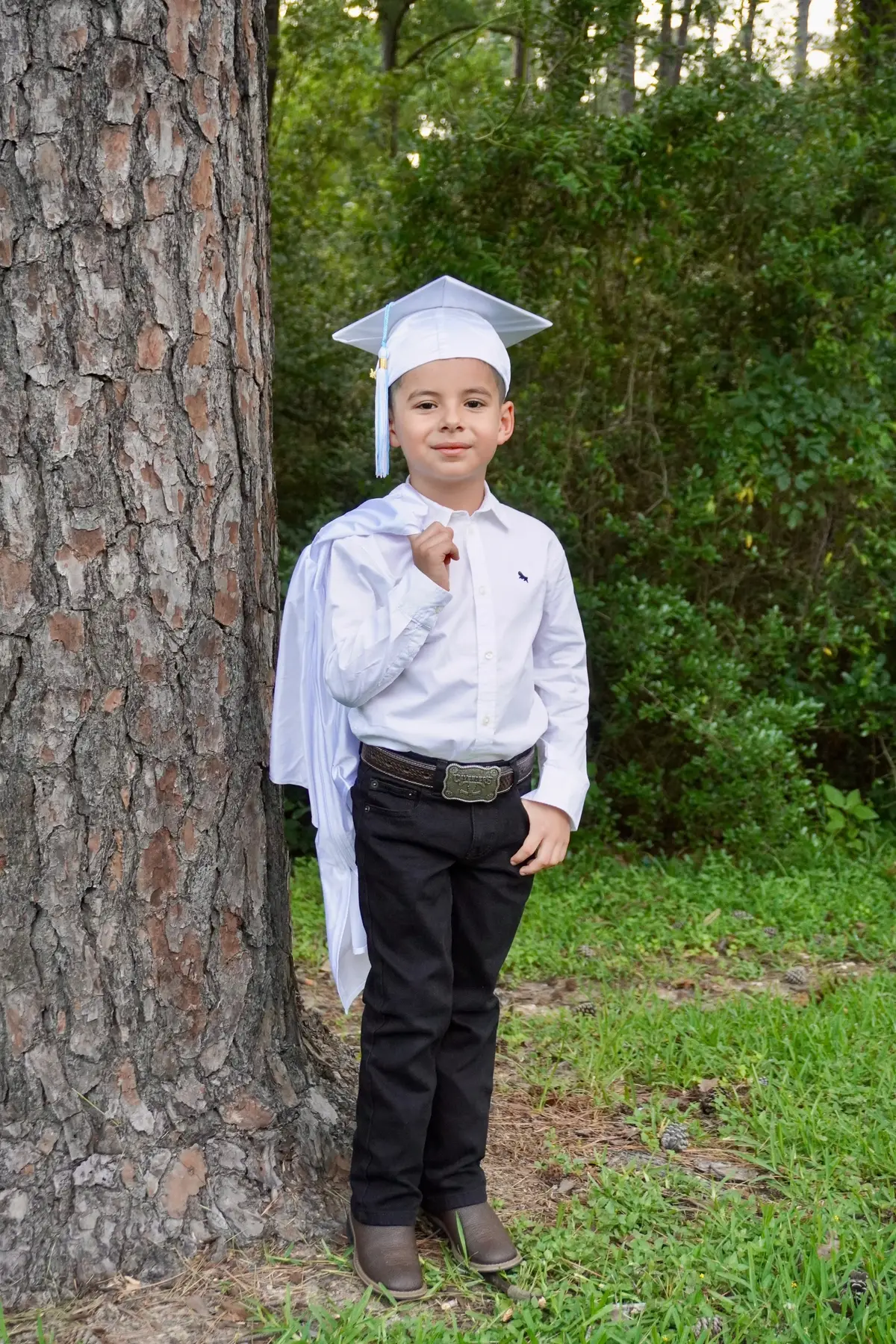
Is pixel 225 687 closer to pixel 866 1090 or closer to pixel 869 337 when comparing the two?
pixel 866 1090

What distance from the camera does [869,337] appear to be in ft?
17.7

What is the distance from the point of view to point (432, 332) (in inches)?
96.8

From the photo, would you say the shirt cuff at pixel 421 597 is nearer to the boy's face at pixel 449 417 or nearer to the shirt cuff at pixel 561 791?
the boy's face at pixel 449 417

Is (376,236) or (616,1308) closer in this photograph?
(616,1308)

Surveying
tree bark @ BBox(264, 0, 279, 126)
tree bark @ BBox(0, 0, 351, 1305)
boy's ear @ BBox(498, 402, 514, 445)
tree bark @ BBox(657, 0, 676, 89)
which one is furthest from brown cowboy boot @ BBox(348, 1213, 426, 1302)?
tree bark @ BBox(264, 0, 279, 126)

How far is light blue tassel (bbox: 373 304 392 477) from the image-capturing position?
2434 mm

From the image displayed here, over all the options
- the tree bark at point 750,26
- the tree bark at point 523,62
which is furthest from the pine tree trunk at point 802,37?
the tree bark at point 523,62

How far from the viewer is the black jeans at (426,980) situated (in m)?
2.41

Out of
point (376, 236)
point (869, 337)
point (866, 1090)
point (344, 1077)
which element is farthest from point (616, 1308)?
point (376, 236)

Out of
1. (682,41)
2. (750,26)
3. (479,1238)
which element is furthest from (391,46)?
(479,1238)

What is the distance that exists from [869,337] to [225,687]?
12.9 feet

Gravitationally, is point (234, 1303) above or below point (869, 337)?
below

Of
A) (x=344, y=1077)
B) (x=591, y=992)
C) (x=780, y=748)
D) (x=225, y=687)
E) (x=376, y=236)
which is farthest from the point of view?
(x=376, y=236)

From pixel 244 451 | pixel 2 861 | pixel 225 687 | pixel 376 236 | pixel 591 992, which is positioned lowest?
pixel 591 992
